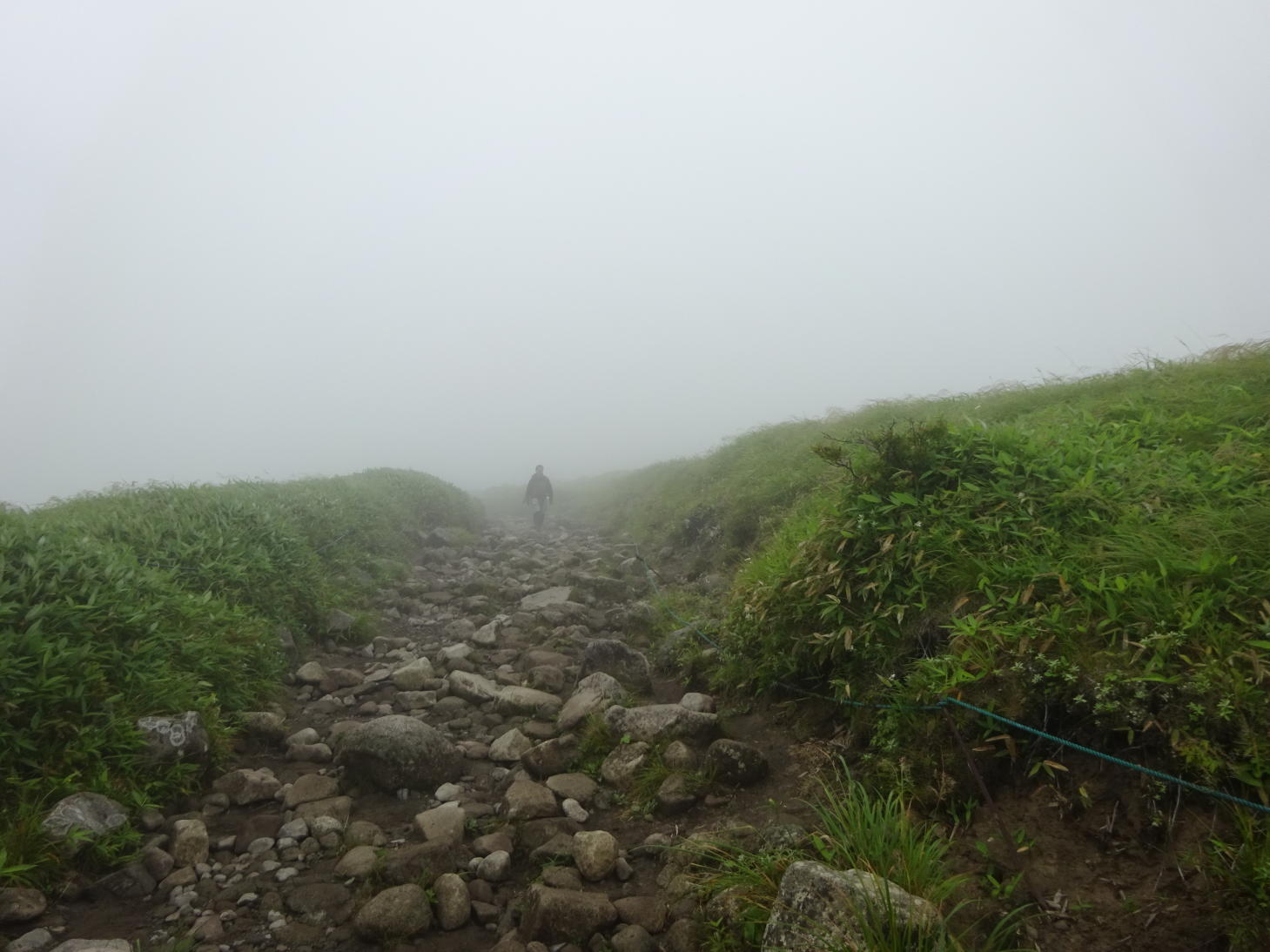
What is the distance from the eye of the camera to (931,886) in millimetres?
2943

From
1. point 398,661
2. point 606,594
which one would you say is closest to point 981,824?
point 398,661

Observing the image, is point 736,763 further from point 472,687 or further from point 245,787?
point 245,787

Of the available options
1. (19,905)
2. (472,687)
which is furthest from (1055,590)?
(19,905)

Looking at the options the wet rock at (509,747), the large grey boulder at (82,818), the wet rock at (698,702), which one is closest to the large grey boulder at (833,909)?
the wet rock at (698,702)

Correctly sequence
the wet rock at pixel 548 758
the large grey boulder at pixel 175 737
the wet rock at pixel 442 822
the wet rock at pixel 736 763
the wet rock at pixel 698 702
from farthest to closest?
the wet rock at pixel 698 702 < the wet rock at pixel 548 758 < the large grey boulder at pixel 175 737 < the wet rock at pixel 736 763 < the wet rock at pixel 442 822

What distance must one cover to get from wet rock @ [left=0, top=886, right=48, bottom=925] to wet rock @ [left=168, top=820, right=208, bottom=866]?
65 cm

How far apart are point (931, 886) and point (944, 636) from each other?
5.70 ft

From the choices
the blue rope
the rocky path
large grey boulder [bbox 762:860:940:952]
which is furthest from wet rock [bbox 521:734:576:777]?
large grey boulder [bbox 762:860:940:952]

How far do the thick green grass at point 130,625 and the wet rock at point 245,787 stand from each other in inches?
12.4

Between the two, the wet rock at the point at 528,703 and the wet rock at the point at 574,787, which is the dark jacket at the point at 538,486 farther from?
the wet rock at the point at 574,787

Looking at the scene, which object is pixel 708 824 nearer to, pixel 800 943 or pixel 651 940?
pixel 651 940

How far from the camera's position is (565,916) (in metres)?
3.55

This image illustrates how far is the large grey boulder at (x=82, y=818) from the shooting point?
393 centimetres

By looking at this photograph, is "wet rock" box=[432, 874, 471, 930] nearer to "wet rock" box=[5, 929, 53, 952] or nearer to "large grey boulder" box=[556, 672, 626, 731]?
"wet rock" box=[5, 929, 53, 952]
